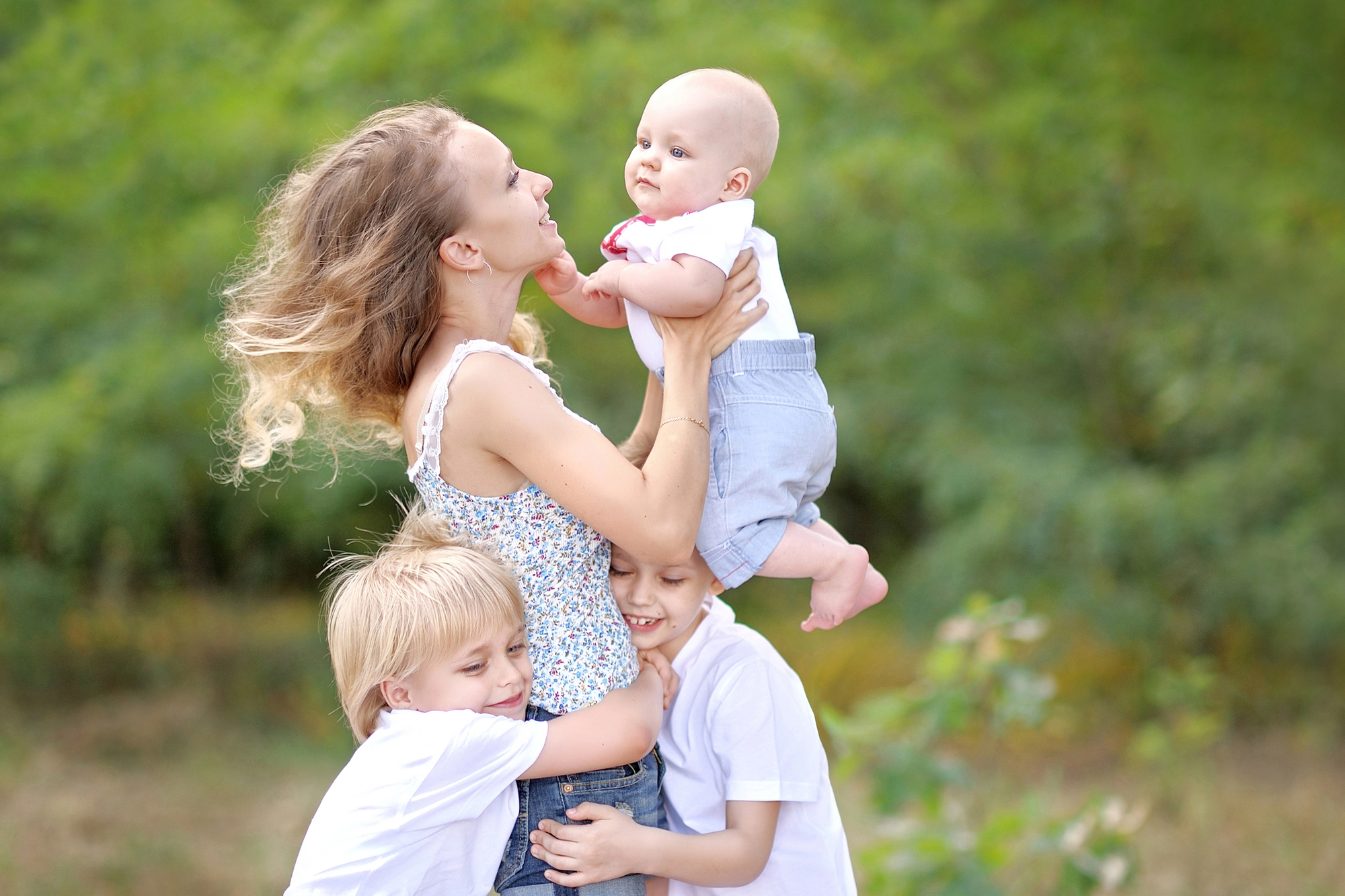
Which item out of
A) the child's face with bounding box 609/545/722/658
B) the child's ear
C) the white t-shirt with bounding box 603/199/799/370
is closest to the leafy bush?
the child's face with bounding box 609/545/722/658

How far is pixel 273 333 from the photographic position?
168 centimetres

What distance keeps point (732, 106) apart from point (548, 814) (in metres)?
0.99

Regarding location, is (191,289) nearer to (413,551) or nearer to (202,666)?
(202,666)

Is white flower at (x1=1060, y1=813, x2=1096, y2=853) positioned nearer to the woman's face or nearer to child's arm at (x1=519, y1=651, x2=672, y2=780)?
child's arm at (x1=519, y1=651, x2=672, y2=780)

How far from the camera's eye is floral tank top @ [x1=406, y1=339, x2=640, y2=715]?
1.59 meters

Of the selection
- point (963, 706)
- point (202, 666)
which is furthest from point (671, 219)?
point (202, 666)

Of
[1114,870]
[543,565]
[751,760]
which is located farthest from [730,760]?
[1114,870]

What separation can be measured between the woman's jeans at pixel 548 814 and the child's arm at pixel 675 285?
560mm

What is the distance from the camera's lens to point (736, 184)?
5.61 feet

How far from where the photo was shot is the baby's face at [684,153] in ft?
5.47

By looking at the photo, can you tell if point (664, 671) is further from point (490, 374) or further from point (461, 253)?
point (461, 253)

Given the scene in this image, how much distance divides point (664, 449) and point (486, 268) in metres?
0.37

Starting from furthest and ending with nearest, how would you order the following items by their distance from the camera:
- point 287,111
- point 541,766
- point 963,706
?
point 287,111 < point 963,706 < point 541,766

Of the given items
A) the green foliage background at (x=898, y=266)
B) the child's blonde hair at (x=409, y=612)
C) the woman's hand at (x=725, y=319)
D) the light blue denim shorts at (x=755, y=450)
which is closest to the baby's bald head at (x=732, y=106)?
the woman's hand at (x=725, y=319)
